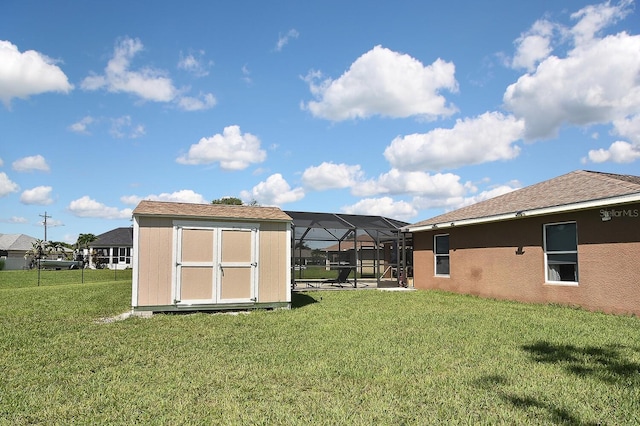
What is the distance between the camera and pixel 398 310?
971cm

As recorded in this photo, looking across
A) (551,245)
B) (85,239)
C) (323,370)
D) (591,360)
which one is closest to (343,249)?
(551,245)

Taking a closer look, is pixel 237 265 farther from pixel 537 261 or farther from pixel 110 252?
pixel 110 252

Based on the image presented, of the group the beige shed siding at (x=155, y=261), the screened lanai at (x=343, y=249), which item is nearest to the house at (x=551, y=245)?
Answer: the screened lanai at (x=343, y=249)

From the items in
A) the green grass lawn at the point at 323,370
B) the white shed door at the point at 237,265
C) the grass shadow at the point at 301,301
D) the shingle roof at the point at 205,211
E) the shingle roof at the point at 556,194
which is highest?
the shingle roof at the point at 556,194

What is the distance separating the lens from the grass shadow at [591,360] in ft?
14.9

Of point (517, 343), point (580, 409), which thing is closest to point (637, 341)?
point (517, 343)

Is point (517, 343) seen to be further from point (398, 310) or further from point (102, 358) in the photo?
point (102, 358)

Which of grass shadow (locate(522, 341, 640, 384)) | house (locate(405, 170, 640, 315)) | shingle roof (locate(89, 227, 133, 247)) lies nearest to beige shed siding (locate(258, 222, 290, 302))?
grass shadow (locate(522, 341, 640, 384))

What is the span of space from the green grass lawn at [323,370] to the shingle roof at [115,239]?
39.5 m

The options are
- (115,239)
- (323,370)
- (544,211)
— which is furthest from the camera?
(115,239)

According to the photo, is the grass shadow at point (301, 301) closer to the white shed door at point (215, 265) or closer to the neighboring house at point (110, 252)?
the white shed door at point (215, 265)

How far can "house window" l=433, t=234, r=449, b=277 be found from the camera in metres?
14.9

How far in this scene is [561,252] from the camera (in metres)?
10.4

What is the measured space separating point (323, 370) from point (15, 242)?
63351 millimetres
